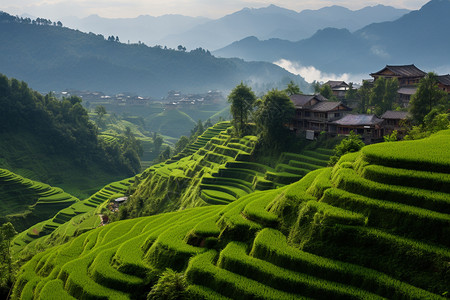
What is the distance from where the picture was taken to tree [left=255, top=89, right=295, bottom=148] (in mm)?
57719

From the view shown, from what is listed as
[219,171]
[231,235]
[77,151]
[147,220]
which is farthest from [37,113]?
[231,235]

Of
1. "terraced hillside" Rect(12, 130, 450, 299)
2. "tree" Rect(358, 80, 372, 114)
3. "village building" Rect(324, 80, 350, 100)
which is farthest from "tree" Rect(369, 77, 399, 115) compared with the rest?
"terraced hillside" Rect(12, 130, 450, 299)

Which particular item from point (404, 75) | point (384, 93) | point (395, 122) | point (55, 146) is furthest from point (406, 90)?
point (55, 146)

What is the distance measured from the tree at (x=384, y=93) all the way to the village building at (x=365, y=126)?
914 centimetres

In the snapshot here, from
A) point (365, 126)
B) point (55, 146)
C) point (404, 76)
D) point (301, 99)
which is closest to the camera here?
point (365, 126)

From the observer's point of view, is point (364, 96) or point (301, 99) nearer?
point (301, 99)

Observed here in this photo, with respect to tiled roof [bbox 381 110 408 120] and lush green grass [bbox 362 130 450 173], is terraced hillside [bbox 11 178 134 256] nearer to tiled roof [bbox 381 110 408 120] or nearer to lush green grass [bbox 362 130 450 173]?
lush green grass [bbox 362 130 450 173]

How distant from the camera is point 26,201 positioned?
83.2 metres

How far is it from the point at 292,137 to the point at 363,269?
41286mm

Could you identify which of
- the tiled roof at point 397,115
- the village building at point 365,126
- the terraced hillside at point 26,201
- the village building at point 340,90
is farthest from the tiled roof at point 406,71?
the terraced hillside at point 26,201

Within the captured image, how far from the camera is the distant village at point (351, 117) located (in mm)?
51656

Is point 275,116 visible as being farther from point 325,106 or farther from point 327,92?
point 327,92

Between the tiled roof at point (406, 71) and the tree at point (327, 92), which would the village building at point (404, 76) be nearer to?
the tiled roof at point (406, 71)

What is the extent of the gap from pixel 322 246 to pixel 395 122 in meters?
37.9
